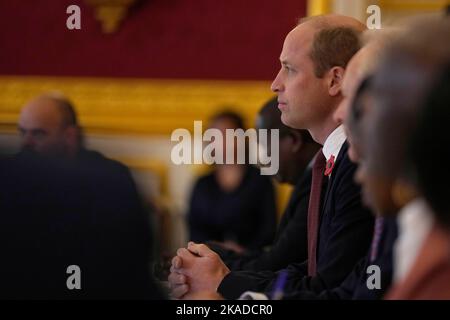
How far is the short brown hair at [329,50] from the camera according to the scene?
94.3 inches

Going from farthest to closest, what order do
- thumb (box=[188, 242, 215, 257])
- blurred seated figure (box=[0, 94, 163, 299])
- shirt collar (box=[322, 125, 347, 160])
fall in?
shirt collar (box=[322, 125, 347, 160])
thumb (box=[188, 242, 215, 257])
blurred seated figure (box=[0, 94, 163, 299])

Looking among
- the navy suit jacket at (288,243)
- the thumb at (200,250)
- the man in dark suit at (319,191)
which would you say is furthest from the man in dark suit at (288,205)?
the thumb at (200,250)

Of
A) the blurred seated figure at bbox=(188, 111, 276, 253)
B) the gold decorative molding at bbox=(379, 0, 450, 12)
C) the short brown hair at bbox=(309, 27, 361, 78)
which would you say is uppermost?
the gold decorative molding at bbox=(379, 0, 450, 12)

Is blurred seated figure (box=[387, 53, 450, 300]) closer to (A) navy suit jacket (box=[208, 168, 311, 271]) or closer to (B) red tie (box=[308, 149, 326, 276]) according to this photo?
(B) red tie (box=[308, 149, 326, 276])

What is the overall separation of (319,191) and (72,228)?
2.57ft

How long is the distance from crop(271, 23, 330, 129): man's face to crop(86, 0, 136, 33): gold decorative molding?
3388mm

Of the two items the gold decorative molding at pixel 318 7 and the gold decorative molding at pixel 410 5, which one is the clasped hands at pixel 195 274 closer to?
the gold decorative molding at pixel 318 7

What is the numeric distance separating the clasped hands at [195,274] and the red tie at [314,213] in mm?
203

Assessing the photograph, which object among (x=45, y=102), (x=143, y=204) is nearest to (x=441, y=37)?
(x=143, y=204)

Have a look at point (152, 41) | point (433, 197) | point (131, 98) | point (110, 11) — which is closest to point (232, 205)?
point (131, 98)

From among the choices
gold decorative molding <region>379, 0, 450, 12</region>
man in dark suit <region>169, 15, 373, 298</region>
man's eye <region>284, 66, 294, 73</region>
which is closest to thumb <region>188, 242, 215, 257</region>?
man in dark suit <region>169, 15, 373, 298</region>

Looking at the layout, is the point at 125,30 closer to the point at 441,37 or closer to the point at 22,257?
the point at 22,257

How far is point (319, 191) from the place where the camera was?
2.32m

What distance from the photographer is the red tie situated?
2.26m
